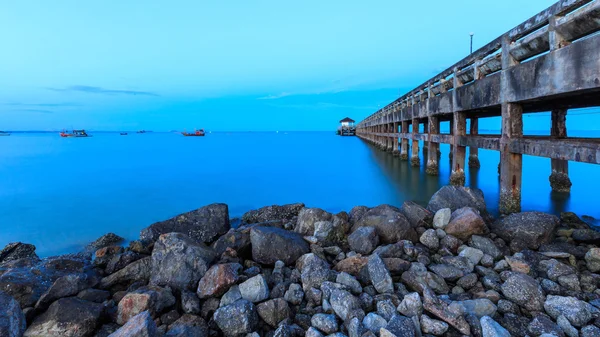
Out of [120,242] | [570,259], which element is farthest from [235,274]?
[120,242]

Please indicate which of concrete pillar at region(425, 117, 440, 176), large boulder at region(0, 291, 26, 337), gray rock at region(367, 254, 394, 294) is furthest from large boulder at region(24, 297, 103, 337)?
concrete pillar at region(425, 117, 440, 176)

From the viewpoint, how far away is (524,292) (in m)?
3.60

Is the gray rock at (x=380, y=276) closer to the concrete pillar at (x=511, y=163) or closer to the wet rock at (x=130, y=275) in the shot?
the wet rock at (x=130, y=275)

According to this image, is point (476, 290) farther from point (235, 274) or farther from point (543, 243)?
point (235, 274)

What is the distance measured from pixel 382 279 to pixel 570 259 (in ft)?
8.62

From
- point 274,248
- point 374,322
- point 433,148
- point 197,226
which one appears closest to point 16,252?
point 197,226

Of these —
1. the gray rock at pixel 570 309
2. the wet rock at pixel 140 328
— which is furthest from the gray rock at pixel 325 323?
the gray rock at pixel 570 309

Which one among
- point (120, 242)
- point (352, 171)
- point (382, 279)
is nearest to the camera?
point (382, 279)

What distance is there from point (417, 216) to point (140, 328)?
4440 mm

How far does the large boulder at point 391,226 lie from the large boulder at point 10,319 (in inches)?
173

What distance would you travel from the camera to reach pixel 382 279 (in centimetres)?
394

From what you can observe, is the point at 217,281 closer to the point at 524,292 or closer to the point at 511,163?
the point at 524,292

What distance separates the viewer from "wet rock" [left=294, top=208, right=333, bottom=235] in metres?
5.92

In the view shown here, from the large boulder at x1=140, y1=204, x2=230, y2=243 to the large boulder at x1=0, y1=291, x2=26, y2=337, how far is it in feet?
9.27
